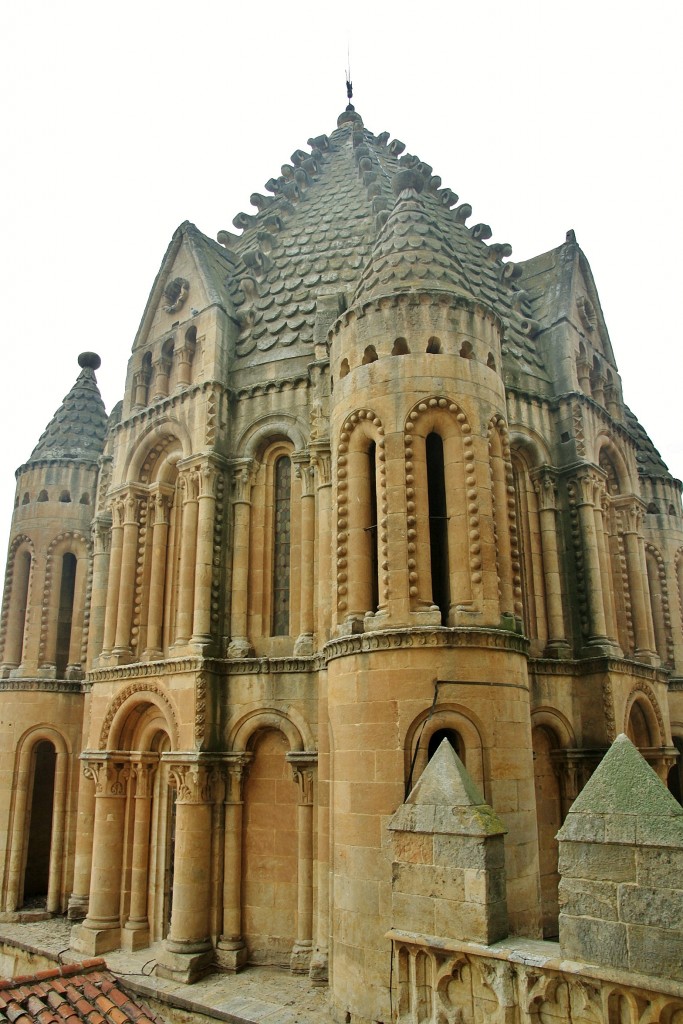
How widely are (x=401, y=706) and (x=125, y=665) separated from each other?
29.3 feet

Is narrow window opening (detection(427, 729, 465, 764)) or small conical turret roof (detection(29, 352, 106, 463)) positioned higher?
small conical turret roof (detection(29, 352, 106, 463))

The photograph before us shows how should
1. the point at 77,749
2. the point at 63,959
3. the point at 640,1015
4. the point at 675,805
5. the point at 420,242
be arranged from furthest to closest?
the point at 77,749 < the point at 63,959 < the point at 420,242 < the point at 675,805 < the point at 640,1015

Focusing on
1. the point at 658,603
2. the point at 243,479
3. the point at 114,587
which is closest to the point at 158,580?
the point at 114,587

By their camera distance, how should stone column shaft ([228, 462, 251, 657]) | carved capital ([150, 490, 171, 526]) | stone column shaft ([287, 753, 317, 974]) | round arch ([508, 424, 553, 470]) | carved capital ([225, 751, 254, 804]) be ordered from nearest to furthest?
1. stone column shaft ([287, 753, 317, 974])
2. carved capital ([225, 751, 254, 804])
3. stone column shaft ([228, 462, 251, 657])
4. round arch ([508, 424, 553, 470])
5. carved capital ([150, 490, 171, 526])

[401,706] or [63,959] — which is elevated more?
[401,706]

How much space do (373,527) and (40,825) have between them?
1727cm

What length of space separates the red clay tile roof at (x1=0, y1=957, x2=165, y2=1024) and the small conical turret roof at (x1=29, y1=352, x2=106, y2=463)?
763 inches

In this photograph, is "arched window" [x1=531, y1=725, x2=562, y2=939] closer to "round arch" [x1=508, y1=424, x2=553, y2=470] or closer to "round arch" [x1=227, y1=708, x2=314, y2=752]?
"round arch" [x1=227, y1=708, x2=314, y2=752]

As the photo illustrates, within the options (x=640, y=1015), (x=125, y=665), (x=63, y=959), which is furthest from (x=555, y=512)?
(x=63, y=959)

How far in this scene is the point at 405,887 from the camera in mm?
8516

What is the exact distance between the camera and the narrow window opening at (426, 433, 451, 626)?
48.9ft

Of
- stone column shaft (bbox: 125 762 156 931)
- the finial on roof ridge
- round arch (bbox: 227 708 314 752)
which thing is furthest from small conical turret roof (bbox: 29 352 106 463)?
round arch (bbox: 227 708 314 752)

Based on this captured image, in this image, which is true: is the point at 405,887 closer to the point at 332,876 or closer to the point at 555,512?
the point at 332,876

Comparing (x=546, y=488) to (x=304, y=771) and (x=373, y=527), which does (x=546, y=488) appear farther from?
(x=304, y=771)
